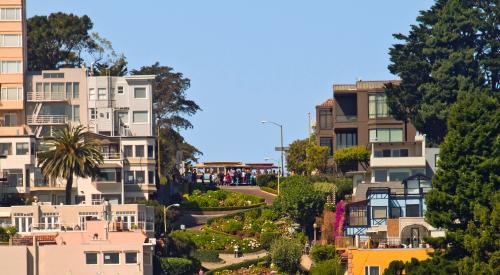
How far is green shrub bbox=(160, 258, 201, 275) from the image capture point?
182 metres

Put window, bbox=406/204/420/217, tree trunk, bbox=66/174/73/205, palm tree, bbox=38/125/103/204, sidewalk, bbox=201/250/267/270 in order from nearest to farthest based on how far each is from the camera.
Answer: window, bbox=406/204/420/217 < sidewalk, bbox=201/250/267/270 < palm tree, bbox=38/125/103/204 < tree trunk, bbox=66/174/73/205

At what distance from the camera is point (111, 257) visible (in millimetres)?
177250

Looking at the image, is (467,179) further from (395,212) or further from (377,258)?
(395,212)

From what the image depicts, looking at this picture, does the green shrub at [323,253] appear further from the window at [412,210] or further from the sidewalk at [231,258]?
the sidewalk at [231,258]

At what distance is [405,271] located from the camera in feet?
506

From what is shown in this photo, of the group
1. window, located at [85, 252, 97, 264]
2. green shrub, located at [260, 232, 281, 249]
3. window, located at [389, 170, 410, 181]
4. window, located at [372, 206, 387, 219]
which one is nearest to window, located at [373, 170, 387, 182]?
window, located at [389, 170, 410, 181]

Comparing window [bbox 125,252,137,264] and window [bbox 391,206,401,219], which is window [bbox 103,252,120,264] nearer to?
window [bbox 125,252,137,264]

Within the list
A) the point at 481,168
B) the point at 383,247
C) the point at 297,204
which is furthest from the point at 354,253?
the point at 297,204

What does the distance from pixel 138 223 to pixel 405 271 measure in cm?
3995

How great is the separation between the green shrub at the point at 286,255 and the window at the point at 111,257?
11.6 m

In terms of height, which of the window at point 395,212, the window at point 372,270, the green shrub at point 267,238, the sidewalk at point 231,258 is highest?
the window at point 395,212

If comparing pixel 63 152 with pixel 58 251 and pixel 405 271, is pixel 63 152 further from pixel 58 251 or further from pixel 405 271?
pixel 405 271

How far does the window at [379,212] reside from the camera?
598 ft

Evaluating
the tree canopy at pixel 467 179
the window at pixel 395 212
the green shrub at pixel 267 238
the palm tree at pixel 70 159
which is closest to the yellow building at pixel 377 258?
the tree canopy at pixel 467 179
